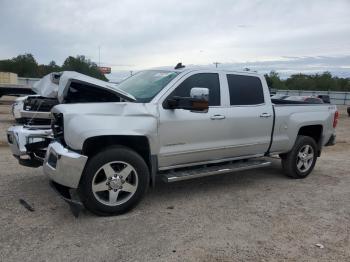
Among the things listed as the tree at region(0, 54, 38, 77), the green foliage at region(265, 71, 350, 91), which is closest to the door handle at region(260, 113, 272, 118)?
the tree at region(0, 54, 38, 77)

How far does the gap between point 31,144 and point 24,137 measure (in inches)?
5.4

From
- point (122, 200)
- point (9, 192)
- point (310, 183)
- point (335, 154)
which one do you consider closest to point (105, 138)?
point (122, 200)

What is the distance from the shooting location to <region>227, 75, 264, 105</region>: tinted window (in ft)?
20.3

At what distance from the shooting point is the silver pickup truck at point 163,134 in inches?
187

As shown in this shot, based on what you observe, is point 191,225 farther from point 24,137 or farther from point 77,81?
point 24,137

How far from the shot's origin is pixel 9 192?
231 inches

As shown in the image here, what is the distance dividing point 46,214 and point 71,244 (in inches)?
38.3

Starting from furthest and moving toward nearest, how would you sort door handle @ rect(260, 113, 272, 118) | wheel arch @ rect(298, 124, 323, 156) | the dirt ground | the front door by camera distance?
wheel arch @ rect(298, 124, 323, 156), door handle @ rect(260, 113, 272, 118), the front door, the dirt ground

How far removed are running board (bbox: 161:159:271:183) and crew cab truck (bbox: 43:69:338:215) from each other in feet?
0.05

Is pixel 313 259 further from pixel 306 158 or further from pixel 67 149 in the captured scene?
pixel 306 158

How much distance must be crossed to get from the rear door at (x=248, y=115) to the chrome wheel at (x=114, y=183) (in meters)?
1.75

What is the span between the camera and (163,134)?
5.28 meters

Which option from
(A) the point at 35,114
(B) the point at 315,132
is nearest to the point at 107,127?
(A) the point at 35,114

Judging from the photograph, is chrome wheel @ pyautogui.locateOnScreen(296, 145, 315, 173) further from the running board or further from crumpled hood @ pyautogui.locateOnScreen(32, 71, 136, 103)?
crumpled hood @ pyautogui.locateOnScreen(32, 71, 136, 103)
